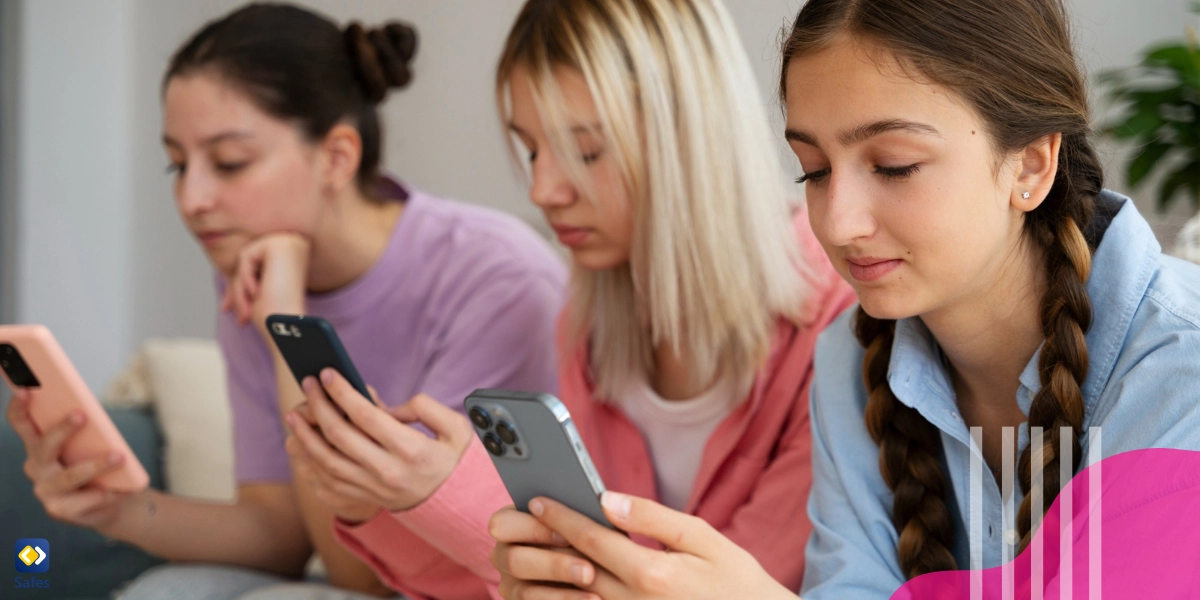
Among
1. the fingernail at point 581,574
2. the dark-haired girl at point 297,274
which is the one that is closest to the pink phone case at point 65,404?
the dark-haired girl at point 297,274

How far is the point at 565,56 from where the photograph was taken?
3.77 ft

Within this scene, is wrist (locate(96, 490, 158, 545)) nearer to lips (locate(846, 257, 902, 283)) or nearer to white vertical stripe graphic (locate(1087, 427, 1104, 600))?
lips (locate(846, 257, 902, 283))

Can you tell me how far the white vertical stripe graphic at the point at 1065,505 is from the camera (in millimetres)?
709

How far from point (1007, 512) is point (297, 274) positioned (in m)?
0.95

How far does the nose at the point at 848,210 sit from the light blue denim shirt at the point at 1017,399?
159 mm

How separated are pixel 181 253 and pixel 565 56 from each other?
2.08 metres

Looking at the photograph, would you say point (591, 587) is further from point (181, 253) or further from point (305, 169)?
point (181, 253)

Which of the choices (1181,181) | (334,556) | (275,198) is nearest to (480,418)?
Result: (334,556)

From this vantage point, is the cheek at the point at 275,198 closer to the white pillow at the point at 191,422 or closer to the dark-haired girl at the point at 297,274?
the dark-haired girl at the point at 297,274

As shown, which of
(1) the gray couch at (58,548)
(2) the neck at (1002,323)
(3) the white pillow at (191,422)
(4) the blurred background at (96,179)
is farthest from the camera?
(4) the blurred background at (96,179)

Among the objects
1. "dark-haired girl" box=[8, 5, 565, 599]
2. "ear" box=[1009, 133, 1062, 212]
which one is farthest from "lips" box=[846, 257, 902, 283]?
"dark-haired girl" box=[8, 5, 565, 599]

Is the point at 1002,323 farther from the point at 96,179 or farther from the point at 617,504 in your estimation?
the point at 96,179

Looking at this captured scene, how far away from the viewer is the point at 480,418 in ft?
2.34

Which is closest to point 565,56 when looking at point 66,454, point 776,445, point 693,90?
point 693,90
